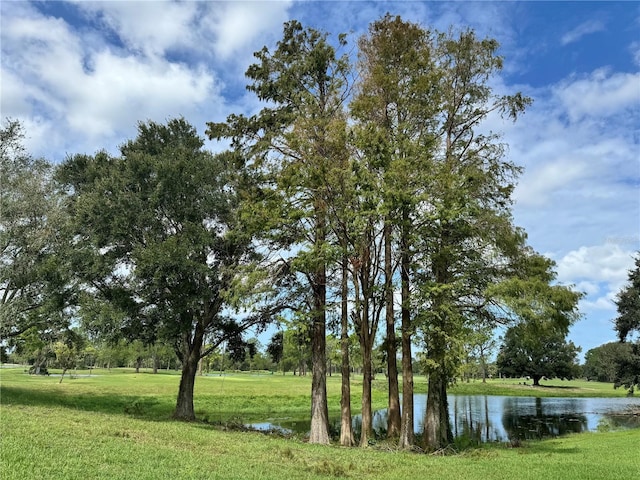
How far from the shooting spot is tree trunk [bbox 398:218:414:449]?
62.4 feet

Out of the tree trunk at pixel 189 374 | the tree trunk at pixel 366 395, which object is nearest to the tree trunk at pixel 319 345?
the tree trunk at pixel 366 395

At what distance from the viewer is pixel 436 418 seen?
2102 cm

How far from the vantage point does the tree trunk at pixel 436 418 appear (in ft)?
66.2

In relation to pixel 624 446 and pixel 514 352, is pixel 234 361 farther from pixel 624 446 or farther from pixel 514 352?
pixel 514 352

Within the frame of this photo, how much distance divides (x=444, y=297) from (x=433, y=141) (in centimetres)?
615

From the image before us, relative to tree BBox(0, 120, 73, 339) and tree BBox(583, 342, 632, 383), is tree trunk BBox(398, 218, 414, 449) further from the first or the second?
tree BBox(583, 342, 632, 383)

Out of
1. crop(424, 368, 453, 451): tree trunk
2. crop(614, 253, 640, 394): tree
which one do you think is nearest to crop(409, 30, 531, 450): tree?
crop(424, 368, 453, 451): tree trunk

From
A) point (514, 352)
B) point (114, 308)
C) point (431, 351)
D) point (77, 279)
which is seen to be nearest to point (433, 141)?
point (431, 351)

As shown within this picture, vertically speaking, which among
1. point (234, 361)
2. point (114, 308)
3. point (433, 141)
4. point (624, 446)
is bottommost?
point (624, 446)

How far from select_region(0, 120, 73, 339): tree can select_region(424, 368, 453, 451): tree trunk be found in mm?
17349

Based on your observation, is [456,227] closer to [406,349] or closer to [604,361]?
[406,349]

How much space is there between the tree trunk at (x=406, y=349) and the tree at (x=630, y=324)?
89.5ft

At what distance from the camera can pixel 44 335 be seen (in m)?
26.7

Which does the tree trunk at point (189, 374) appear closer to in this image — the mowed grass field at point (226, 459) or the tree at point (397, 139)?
the mowed grass field at point (226, 459)
